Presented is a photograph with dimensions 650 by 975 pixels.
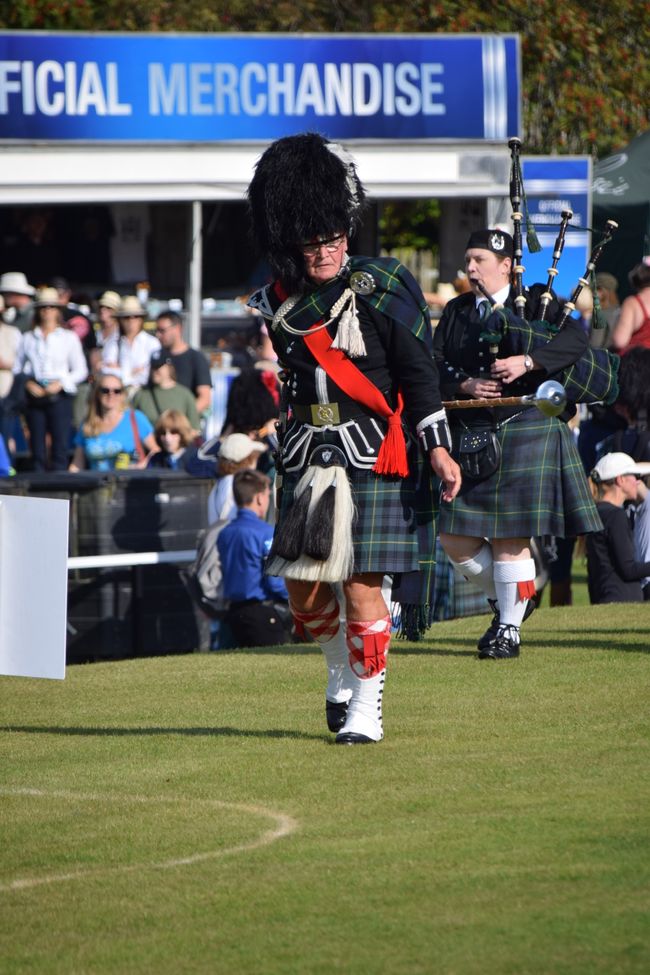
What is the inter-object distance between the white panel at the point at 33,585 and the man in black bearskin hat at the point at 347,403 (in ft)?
2.81

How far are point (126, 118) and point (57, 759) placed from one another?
980cm

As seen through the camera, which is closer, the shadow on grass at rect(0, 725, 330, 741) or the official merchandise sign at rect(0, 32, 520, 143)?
the shadow on grass at rect(0, 725, 330, 741)

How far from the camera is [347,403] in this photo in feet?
18.1

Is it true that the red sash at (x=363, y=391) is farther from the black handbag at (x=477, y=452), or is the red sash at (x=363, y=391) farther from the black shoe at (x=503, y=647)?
the black shoe at (x=503, y=647)

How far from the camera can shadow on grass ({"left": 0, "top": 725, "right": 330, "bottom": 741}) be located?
19.4ft

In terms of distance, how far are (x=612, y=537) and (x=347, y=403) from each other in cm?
385

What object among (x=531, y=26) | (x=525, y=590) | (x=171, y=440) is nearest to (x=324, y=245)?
(x=525, y=590)

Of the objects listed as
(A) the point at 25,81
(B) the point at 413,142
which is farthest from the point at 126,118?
(B) the point at 413,142

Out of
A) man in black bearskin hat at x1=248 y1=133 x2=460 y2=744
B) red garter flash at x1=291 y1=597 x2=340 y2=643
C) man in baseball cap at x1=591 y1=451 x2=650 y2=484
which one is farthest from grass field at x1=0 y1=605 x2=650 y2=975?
man in baseball cap at x1=591 y1=451 x2=650 y2=484

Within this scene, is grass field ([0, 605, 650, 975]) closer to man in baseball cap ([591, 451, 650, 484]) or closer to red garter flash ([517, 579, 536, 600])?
red garter flash ([517, 579, 536, 600])

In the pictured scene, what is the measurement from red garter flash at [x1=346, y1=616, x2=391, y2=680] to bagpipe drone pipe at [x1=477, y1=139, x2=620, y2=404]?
1956mm

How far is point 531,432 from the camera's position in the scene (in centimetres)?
745

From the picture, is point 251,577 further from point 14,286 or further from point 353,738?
point 14,286

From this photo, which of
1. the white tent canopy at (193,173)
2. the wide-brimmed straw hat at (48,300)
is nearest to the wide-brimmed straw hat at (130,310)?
the wide-brimmed straw hat at (48,300)
